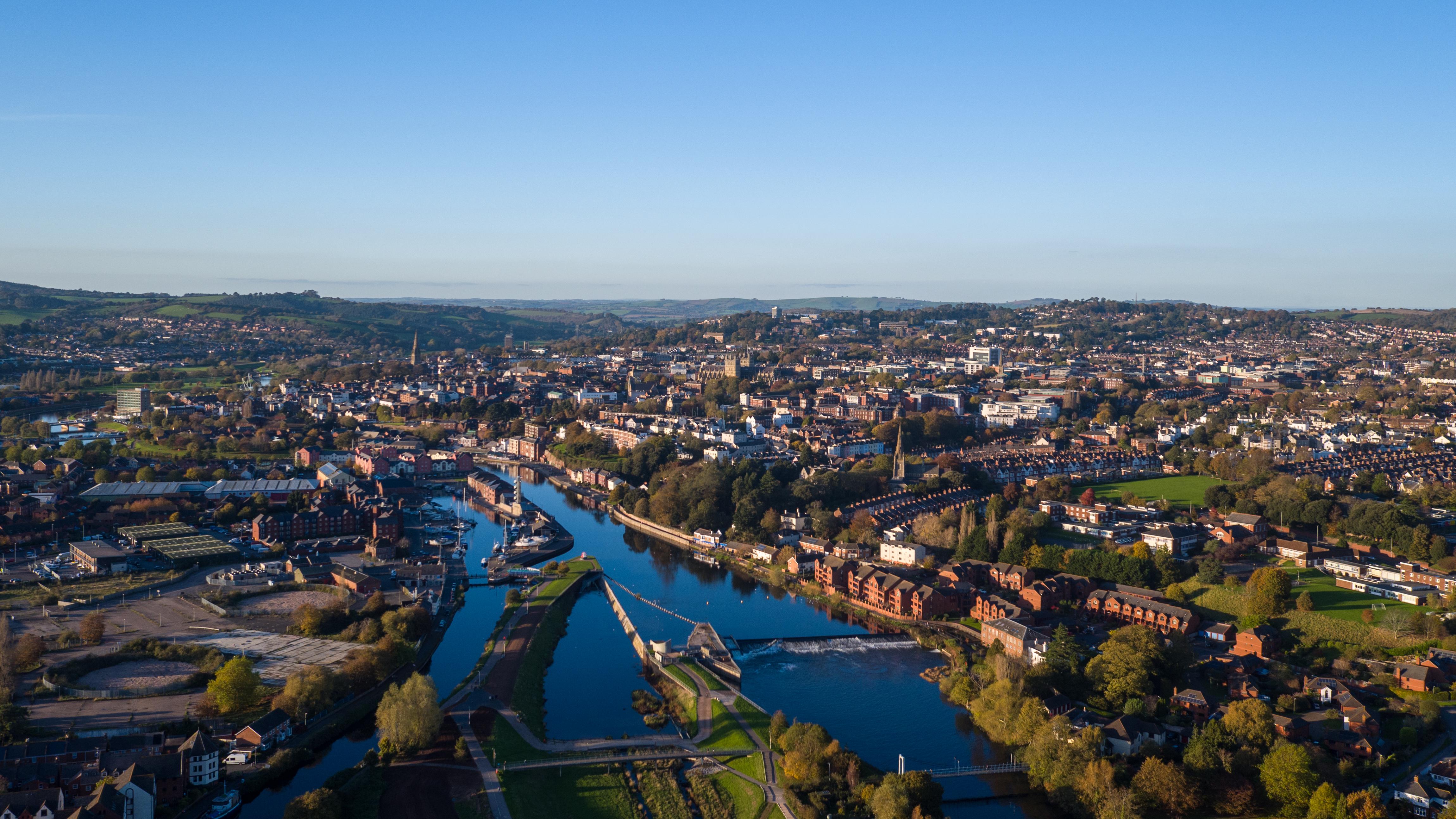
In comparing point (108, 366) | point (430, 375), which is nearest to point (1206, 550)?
point (430, 375)

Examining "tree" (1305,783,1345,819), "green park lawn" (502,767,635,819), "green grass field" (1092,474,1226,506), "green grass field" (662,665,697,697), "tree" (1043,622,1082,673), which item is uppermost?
"green grass field" (1092,474,1226,506)

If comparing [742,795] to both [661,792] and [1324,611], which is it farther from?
[1324,611]

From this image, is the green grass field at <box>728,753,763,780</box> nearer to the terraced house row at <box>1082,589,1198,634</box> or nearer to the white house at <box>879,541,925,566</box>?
the terraced house row at <box>1082,589,1198,634</box>

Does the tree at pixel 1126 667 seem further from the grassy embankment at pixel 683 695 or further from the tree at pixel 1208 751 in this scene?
the grassy embankment at pixel 683 695

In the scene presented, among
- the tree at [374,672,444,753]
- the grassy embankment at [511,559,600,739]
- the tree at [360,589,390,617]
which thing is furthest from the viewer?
the tree at [360,589,390,617]

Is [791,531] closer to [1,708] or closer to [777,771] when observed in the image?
[777,771]

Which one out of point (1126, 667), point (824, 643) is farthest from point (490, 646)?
point (1126, 667)

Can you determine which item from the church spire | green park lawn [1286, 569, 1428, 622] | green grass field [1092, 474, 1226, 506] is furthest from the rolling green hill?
green park lawn [1286, 569, 1428, 622]
